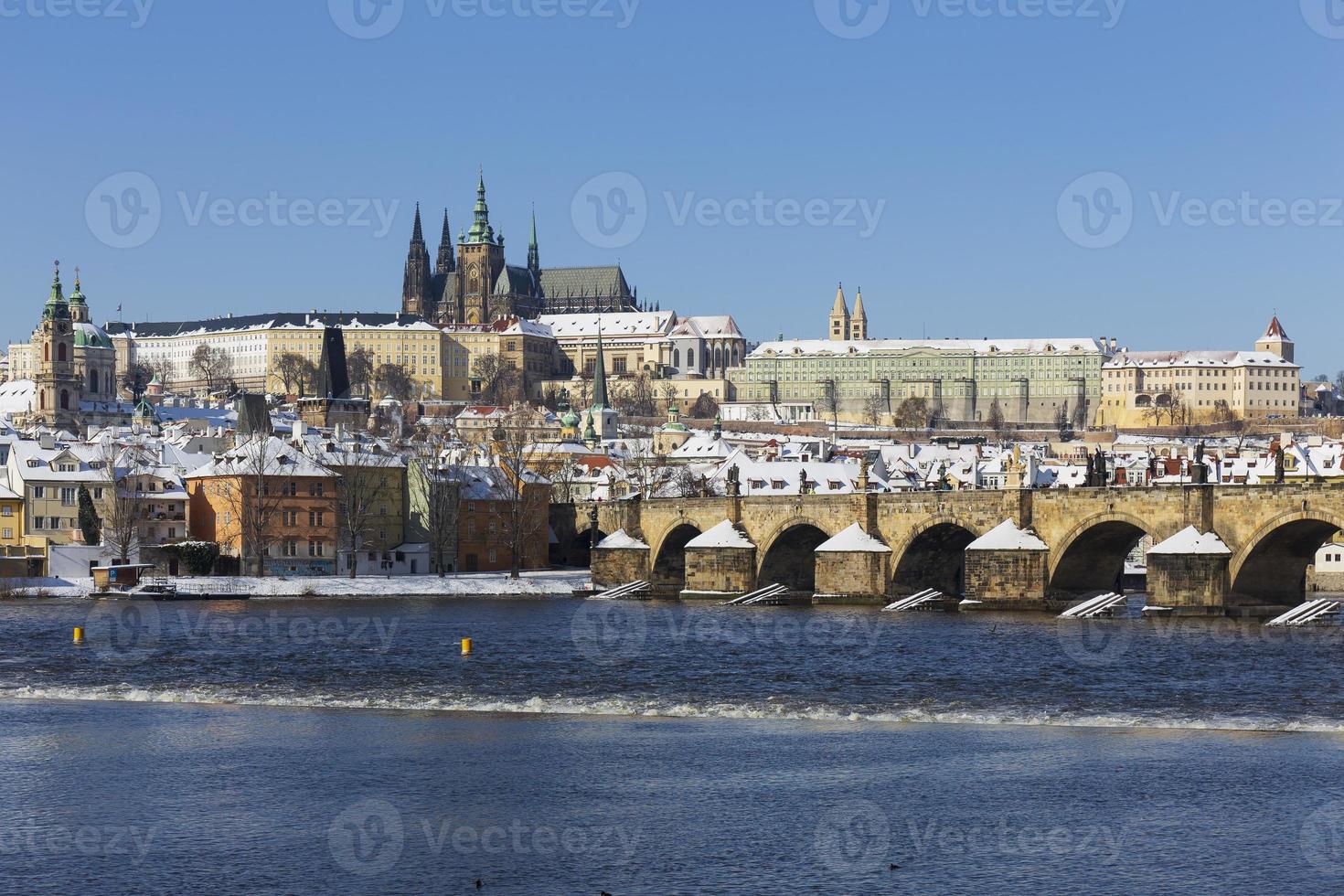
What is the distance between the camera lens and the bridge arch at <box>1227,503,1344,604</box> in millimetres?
57906

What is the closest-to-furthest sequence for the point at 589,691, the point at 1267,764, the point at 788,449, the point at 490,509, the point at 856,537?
the point at 1267,764 < the point at 589,691 < the point at 856,537 < the point at 490,509 < the point at 788,449

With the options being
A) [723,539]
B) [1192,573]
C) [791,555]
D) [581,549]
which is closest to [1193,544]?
[1192,573]

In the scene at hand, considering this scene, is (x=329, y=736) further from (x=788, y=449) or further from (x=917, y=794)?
(x=788, y=449)

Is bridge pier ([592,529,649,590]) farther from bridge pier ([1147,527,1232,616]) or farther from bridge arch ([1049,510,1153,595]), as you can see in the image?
bridge pier ([1147,527,1232,616])

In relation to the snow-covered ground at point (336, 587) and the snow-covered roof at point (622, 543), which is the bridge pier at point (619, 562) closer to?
the snow-covered roof at point (622, 543)

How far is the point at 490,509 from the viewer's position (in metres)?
97.8

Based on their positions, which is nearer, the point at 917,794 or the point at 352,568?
the point at 917,794

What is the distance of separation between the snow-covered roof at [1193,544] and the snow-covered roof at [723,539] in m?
22.9

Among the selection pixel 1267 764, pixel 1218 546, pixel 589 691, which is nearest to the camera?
pixel 1267 764

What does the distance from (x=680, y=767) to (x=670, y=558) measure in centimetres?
5697

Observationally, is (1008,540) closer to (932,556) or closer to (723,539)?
(932,556)

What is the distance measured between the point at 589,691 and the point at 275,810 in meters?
15.0

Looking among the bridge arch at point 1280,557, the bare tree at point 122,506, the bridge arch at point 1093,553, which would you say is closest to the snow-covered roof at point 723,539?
the bridge arch at point 1093,553

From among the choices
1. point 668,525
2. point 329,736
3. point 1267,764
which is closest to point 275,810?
point 329,736
